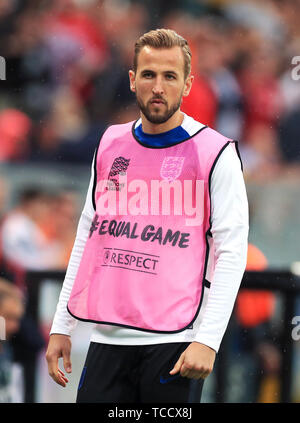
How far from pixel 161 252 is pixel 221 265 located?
0.18 meters

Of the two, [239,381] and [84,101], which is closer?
[239,381]

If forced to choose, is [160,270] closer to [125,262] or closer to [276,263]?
[125,262]

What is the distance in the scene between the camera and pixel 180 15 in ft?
16.0

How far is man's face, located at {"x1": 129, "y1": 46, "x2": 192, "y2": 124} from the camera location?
6.66 feet

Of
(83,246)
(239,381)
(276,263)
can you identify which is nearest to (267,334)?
(239,381)

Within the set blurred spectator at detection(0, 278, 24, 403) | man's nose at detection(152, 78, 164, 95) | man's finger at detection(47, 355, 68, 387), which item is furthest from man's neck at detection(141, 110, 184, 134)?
blurred spectator at detection(0, 278, 24, 403)

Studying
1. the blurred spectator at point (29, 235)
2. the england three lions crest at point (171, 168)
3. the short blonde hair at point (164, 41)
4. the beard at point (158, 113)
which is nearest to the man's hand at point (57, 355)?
the england three lions crest at point (171, 168)

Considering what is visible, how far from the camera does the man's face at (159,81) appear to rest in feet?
6.66

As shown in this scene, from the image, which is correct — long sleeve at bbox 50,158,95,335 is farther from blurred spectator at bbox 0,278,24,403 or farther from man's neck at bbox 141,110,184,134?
blurred spectator at bbox 0,278,24,403

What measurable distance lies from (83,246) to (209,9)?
133 inches

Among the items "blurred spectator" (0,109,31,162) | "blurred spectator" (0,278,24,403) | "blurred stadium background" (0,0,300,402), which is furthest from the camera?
"blurred spectator" (0,109,31,162)

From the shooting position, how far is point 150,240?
2029 millimetres

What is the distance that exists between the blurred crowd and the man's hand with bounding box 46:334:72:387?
235cm

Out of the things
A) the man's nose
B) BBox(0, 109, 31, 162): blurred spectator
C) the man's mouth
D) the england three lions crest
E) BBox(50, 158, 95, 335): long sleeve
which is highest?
BBox(0, 109, 31, 162): blurred spectator
